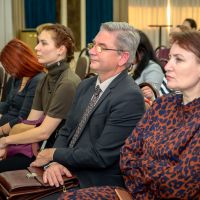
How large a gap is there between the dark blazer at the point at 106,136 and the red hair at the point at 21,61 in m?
1.13

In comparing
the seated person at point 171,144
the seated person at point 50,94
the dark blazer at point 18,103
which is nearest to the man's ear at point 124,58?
the seated person at point 171,144

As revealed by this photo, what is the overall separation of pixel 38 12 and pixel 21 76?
4727mm

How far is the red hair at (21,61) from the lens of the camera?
329cm

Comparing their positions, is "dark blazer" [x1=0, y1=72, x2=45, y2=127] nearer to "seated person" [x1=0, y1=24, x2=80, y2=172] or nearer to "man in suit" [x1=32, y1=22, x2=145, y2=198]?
"seated person" [x1=0, y1=24, x2=80, y2=172]

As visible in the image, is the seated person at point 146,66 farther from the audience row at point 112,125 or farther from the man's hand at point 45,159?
the man's hand at point 45,159

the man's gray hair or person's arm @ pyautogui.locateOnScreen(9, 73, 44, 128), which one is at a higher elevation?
the man's gray hair

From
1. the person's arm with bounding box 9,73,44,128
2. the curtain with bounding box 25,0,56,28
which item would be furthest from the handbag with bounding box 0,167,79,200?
the curtain with bounding box 25,0,56,28

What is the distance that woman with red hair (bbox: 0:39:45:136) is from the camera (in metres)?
3.23

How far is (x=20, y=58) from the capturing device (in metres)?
3.31

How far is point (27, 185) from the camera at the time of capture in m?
2.04

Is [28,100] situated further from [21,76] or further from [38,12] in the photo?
[38,12]

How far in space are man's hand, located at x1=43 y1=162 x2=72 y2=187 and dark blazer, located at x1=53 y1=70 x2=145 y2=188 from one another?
0.05m

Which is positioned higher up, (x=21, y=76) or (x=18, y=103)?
(x=21, y=76)

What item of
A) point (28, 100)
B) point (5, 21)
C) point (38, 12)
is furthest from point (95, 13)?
point (28, 100)
